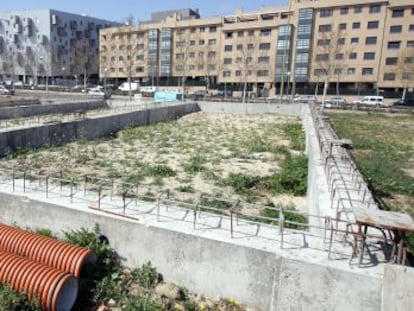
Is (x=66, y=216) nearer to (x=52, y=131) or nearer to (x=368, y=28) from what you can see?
(x=52, y=131)

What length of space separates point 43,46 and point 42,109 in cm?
6722

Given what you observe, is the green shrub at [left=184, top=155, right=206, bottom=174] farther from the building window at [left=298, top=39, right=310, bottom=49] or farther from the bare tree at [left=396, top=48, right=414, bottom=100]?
the building window at [left=298, top=39, right=310, bottom=49]

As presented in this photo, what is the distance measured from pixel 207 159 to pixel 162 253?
9.01 m

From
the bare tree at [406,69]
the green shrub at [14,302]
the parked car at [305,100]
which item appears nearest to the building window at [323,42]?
the bare tree at [406,69]

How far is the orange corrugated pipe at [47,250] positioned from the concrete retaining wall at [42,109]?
19808mm

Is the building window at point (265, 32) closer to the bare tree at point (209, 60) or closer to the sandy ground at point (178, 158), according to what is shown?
the bare tree at point (209, 60)

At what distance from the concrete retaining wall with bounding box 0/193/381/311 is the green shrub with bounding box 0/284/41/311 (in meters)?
1.78

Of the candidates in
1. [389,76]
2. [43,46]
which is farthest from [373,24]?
[43,46]

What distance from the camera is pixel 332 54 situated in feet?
191

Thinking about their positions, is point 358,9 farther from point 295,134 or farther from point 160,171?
point 160,171

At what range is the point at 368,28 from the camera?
5844 cm

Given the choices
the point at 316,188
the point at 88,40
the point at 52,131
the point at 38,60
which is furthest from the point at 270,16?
the point at 316,188

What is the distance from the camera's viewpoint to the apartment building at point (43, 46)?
82.5 metres

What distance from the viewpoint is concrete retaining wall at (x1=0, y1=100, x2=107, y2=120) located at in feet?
80.3
